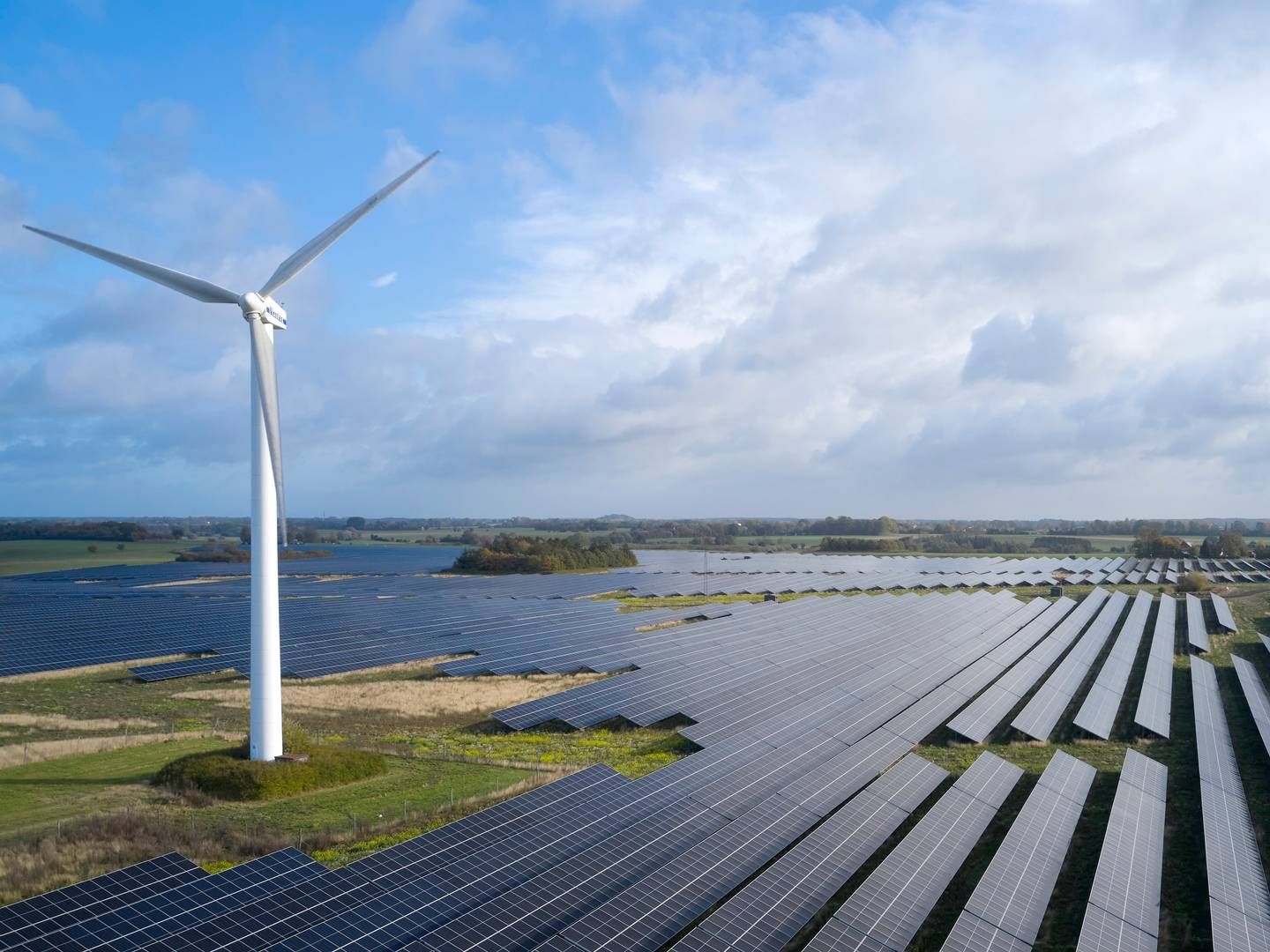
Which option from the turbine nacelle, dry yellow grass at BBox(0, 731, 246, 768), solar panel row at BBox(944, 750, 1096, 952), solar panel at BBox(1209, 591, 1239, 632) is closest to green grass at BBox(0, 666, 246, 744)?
dry yellow grass at BBox(0, 731, 246, 768)

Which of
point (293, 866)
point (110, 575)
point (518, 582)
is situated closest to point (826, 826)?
point (293, 866)

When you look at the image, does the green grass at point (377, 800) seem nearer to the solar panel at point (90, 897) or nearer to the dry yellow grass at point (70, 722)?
the solar panel at point (90, 897)

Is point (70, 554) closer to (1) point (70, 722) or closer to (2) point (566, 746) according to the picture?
(1) point (70, 722)

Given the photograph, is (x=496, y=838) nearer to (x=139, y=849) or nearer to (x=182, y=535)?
(x=139, y=849)

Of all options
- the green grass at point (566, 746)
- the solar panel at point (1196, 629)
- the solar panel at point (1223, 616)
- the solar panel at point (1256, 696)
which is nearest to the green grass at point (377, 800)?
the green grass at point (566, 746)

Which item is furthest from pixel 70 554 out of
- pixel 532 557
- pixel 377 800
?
pixel 377 800
